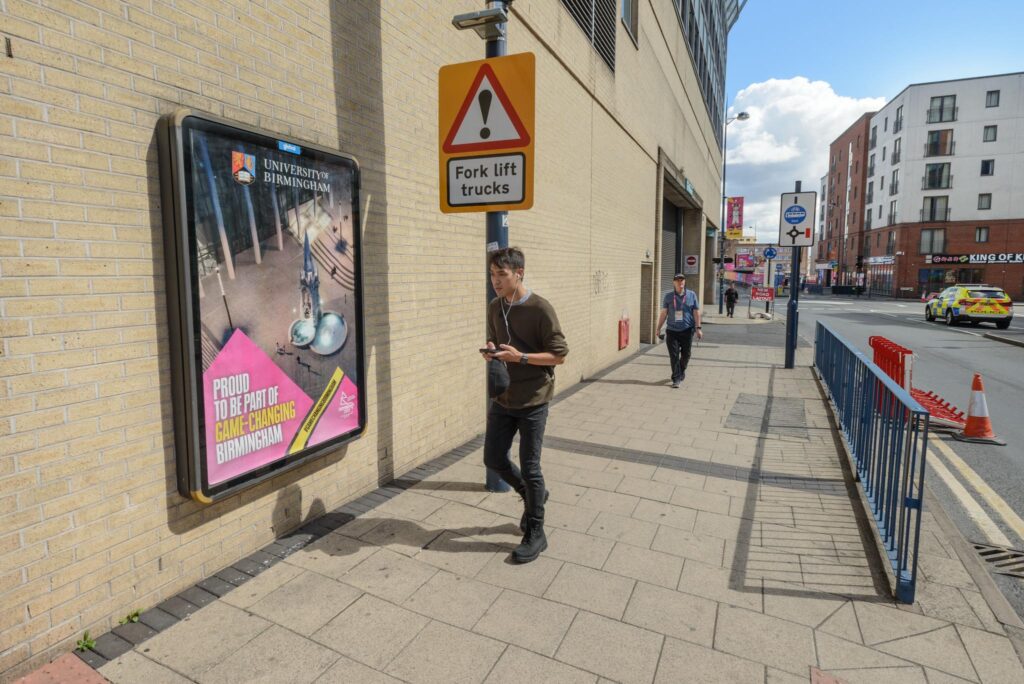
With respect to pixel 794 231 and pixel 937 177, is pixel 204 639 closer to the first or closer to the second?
pixel 794 231

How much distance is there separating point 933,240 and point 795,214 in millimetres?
49914

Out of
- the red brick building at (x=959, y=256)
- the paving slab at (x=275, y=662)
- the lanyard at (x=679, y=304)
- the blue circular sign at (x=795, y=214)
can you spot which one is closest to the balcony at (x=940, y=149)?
the red brick building at (x=959, y=256)

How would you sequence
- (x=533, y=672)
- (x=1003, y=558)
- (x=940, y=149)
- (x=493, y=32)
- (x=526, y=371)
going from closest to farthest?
(x=533, y=672) < (x=526, y=371) < (x=1003, y=558) < (x=493, y=32) < (x=940, y=149)

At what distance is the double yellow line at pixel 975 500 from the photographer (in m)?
4.52

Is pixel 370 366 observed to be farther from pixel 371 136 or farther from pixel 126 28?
pixel 126 28

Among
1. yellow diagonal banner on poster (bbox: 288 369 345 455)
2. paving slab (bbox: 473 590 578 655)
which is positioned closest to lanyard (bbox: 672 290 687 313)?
yellow diagonal banner on poster (bbox: 288 369 345 455)

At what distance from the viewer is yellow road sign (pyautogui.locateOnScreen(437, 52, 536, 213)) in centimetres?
406

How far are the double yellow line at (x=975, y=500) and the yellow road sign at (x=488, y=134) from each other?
4.32 m

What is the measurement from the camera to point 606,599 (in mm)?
3254

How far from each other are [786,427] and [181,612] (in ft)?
21.1

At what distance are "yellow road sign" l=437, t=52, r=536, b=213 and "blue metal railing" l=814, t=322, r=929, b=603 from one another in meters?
2.69

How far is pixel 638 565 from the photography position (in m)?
3.64

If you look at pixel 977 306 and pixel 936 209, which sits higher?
pixel 936 209

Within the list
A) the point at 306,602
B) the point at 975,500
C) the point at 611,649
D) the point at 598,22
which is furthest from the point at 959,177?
the point at 306,602
